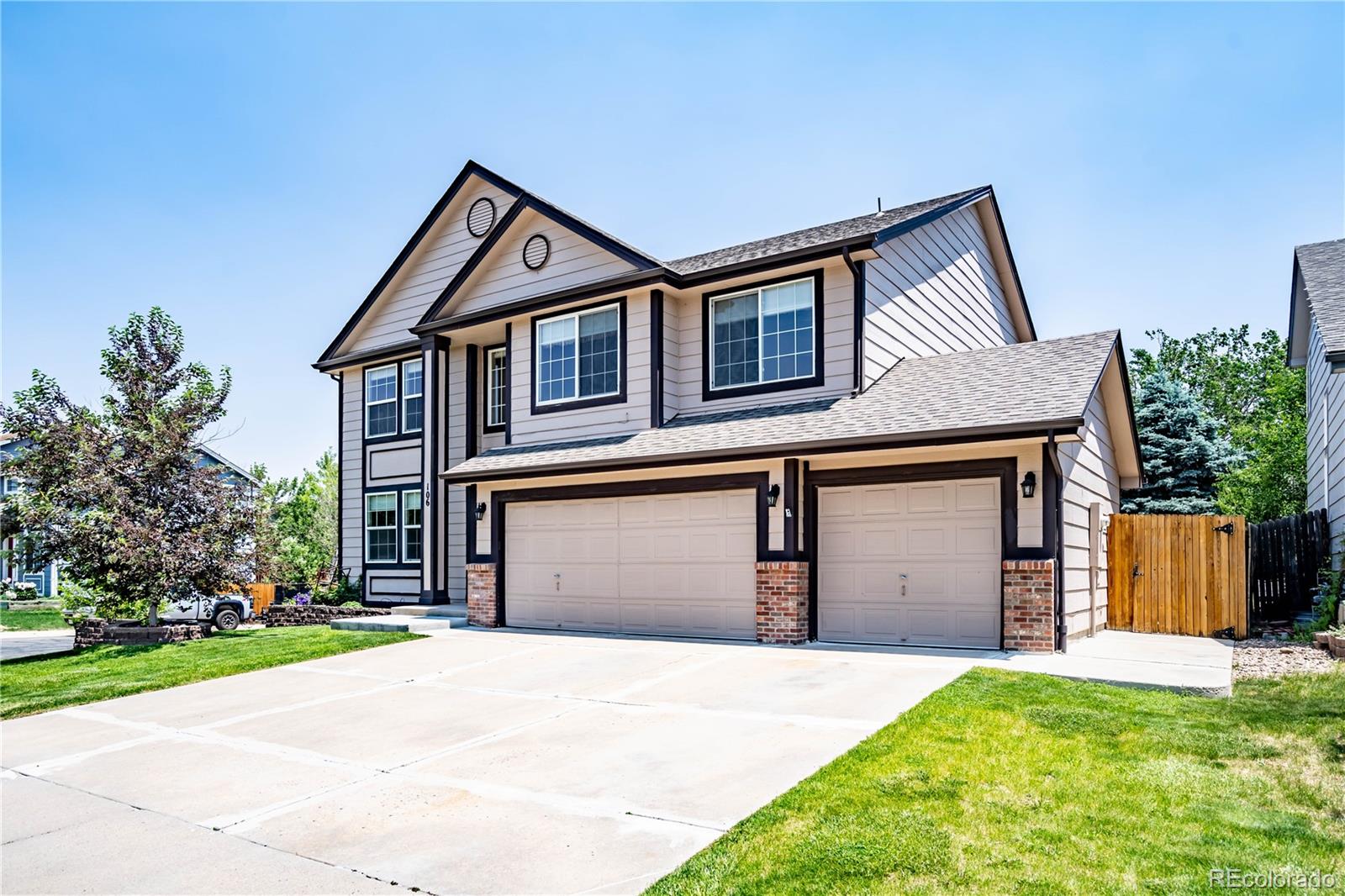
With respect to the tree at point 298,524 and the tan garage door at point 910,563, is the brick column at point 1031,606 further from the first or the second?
the tree at point 298,524

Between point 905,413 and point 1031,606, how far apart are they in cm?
288

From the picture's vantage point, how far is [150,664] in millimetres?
13227

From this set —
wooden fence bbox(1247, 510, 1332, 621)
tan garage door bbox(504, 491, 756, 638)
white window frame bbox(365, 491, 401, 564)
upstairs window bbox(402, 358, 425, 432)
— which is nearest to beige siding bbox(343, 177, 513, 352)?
upstairs window bbox(402, 358, 425, 432)

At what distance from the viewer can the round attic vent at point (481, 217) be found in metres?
18.8

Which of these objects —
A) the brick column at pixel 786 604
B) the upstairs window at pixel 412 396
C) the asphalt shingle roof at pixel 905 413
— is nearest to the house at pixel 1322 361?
the asphalt shingle roof at pixel 905 413

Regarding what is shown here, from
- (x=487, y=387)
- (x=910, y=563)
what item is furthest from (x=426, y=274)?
→ (x=910, y=563)

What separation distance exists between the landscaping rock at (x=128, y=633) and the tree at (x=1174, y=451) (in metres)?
21.9

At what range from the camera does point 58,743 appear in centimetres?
879

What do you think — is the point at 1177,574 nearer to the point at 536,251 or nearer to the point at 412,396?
the point at 536,251

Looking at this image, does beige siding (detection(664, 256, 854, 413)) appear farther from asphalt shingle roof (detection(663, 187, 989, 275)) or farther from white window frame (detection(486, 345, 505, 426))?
white window frame (detection(486, 345, 505, 426))

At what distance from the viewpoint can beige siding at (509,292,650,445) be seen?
14836 millimetres

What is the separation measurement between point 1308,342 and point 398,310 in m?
18.6

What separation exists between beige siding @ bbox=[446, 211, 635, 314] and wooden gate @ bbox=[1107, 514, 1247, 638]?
30.6 ft

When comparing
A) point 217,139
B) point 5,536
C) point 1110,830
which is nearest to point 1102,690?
point 1110,830
